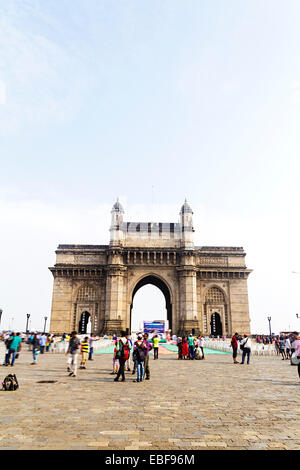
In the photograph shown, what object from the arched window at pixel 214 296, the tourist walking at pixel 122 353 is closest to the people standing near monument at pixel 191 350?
the tourist walking at pixel 122 353

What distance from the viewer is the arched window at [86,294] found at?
43156 mm

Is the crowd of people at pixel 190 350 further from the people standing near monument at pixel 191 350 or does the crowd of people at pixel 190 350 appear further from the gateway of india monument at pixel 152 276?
the gateway of india monument at pixel 152 276

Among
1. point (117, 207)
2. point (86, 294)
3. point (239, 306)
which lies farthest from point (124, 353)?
point (117, 207)

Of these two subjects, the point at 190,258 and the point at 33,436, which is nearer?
the point at 33,436

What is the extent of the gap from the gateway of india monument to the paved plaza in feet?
104

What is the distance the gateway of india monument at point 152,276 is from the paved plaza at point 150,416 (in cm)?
3162

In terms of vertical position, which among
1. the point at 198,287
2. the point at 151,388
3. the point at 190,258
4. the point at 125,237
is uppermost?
the point at 125,237

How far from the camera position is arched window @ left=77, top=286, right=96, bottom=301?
4316 centimetres

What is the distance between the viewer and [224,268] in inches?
1729
